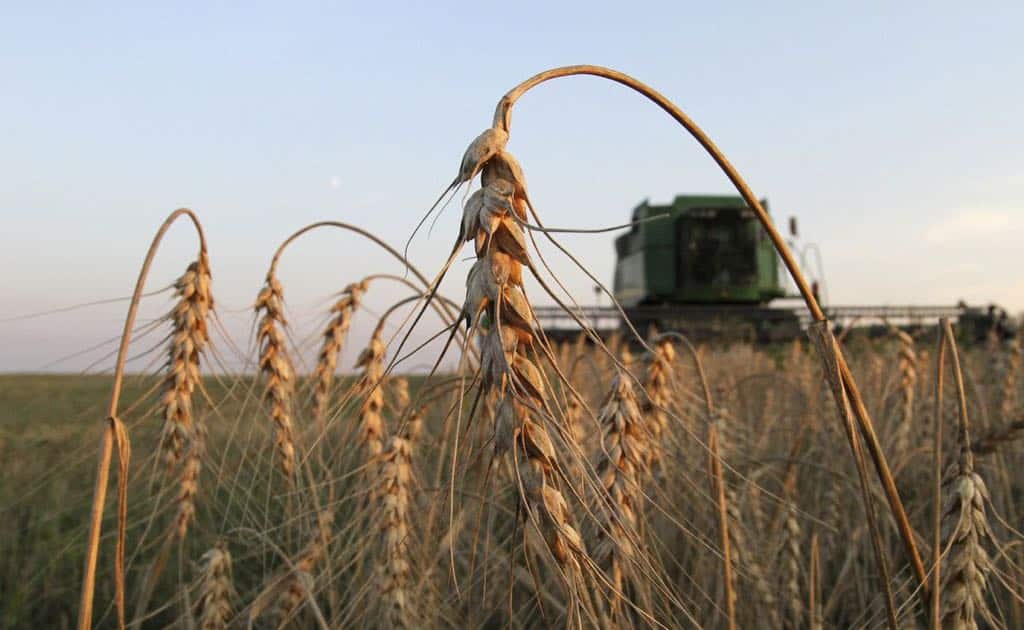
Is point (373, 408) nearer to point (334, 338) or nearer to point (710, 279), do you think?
point (334, 338)

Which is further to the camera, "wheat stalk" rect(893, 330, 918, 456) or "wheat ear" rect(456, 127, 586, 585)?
"wheat stalk" rect(893, 330, 918, 456)

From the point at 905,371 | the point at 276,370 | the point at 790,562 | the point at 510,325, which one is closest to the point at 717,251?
the point at 905,371

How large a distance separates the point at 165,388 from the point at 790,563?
146 centimetres

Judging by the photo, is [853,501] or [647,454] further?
[853,501]

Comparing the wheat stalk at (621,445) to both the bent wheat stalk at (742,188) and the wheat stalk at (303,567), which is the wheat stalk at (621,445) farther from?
the wheat stalk at (303,567)

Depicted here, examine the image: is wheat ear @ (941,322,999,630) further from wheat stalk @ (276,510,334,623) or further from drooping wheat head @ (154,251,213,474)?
drooping wheat head @ (154,251,213,474)

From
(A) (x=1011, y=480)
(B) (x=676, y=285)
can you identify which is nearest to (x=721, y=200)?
(B) (x=676, y=285)

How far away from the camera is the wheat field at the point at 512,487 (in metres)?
0.74

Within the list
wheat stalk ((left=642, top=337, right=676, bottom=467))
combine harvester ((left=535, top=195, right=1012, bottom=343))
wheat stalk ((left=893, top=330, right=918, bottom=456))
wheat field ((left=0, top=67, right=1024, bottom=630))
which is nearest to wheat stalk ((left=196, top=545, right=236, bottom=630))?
wheat field ((left=0, top=67, right=1024, bottom=630))

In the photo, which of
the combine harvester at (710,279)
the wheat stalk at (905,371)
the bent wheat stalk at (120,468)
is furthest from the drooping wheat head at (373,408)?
the combine harvester at (710,279)

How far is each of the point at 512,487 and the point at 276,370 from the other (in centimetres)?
59

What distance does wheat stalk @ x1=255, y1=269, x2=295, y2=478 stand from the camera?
64.7 inches

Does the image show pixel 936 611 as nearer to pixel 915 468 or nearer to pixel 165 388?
pixel 165 388

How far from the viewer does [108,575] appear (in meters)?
3.00
